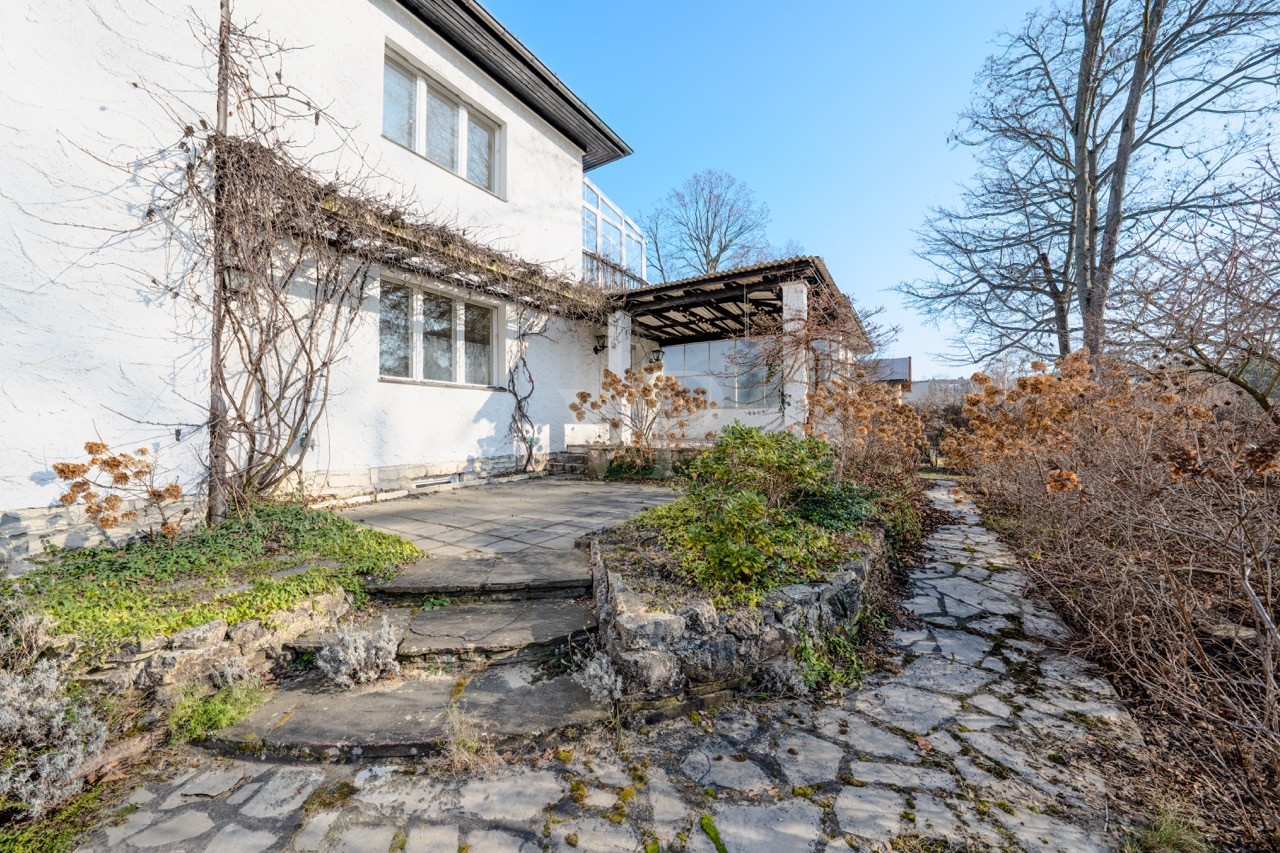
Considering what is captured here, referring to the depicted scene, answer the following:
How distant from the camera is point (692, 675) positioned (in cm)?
233

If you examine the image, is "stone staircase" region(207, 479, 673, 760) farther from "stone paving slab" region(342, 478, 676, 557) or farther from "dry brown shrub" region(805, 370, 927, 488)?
"dry brown shrub" region(805, 370, 927, 488)

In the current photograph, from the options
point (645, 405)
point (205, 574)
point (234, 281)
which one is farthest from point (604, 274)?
point (205, 574)

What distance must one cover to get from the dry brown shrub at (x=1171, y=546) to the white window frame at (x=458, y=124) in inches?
267

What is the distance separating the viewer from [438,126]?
258 inches

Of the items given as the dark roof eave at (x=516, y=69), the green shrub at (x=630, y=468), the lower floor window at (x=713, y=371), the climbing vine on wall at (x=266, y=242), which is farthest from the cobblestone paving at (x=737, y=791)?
the lower floor window at (x=713, y=371)

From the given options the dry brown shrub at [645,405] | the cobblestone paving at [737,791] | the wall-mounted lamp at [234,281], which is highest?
Result: the wall-mounted lamp at [234,281]

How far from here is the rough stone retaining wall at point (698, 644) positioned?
2240mm

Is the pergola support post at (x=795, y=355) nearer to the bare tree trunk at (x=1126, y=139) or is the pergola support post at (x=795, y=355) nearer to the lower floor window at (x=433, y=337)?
the lower floor window at (x=433, y=337)

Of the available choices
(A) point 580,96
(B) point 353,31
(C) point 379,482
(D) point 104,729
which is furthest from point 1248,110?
(D) point 104,729

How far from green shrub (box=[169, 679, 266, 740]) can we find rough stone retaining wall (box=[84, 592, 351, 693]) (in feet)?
0.42

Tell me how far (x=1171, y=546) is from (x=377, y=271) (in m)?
7.03

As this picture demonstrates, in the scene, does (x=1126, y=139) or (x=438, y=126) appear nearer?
(x=438, y=126)

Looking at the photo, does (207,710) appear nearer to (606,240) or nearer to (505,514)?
(505,514)

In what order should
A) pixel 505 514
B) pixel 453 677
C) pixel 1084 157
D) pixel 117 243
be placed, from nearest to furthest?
pixel 453 677 < pixel 117 243 < pixel 505 514 < pixel 1084 157
